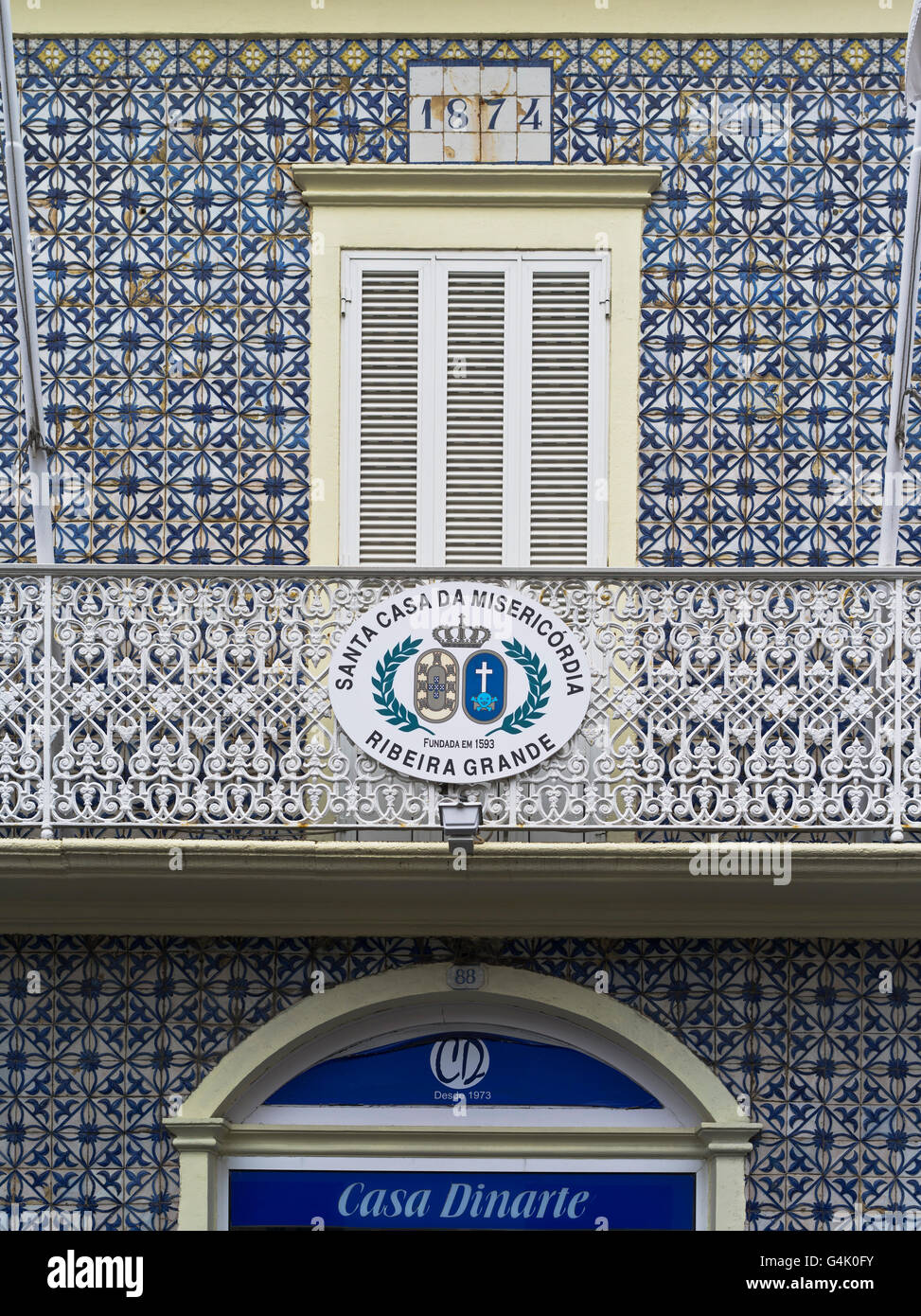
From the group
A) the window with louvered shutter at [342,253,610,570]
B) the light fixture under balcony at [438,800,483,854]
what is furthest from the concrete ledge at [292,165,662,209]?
the light fixture under balcony at [438,800,483,854]

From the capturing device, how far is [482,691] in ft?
35.0

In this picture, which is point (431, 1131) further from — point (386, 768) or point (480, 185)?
point (480, 185)

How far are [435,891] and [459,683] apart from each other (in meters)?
1.10

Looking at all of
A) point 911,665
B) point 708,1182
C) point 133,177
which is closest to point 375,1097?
point 708,1182

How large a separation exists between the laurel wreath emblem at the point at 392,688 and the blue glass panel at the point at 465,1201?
2.36 meters

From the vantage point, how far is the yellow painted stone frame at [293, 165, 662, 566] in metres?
12.2

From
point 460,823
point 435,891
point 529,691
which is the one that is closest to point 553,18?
point 529,691

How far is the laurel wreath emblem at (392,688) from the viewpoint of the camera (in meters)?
10.7

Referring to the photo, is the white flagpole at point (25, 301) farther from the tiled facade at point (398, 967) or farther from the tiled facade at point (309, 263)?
the tiled facade at point (398, 967)

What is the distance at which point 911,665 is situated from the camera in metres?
11.0

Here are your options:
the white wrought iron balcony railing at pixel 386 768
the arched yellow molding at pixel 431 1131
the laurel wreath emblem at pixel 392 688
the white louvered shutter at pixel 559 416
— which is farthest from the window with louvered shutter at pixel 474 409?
the arched yellow molding at pixel 431 1131

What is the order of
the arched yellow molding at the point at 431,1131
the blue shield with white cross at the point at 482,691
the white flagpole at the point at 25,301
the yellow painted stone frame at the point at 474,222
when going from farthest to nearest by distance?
the yellow painted stone frame at the point at 474,222
the arched yellow molding at the point at 431,1131
the white flagpole at the point at 25,301
the blue shield with white cross at the point at 482,691

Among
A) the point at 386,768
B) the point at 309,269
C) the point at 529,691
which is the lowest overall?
the point at 386,768

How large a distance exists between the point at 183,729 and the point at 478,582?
162 centimetres
